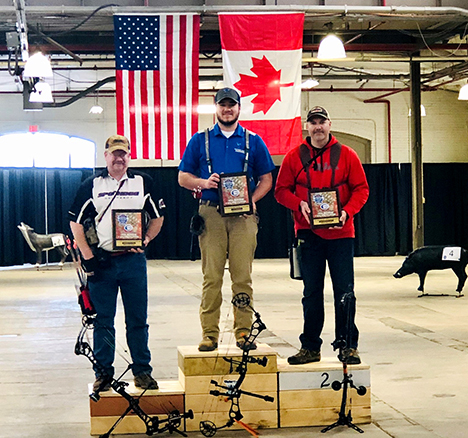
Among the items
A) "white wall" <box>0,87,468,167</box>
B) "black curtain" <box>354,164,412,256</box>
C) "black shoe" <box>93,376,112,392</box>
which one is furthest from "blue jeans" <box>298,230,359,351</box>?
"black curtain" <box>354,164,412,256</box>

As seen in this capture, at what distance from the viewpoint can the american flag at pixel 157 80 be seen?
9914 millimetres

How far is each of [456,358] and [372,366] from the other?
763 millimetres

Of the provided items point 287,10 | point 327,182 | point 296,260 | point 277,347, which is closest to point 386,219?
point 287,10

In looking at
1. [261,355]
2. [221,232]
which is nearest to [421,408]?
[261,355]

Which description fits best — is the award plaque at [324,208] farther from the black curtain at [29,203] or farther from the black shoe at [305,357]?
the black curtain at [29,203]

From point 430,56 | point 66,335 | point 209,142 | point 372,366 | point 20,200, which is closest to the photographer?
point 209,142

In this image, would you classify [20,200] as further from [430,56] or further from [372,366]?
[372,366]

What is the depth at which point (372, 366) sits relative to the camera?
6.04 meters

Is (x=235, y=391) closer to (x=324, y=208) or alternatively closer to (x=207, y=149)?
(x=324, y=208)

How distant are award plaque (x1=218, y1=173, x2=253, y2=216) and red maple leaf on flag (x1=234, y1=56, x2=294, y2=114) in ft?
18.8

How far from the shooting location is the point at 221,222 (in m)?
4.41

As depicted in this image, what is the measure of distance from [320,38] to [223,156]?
10746mm

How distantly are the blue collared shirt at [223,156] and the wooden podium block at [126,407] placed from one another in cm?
110

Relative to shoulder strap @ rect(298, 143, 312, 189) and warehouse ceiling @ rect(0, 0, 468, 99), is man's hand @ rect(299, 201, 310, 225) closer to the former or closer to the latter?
shoulder strap @ rect(298, 143, 312, 189)
